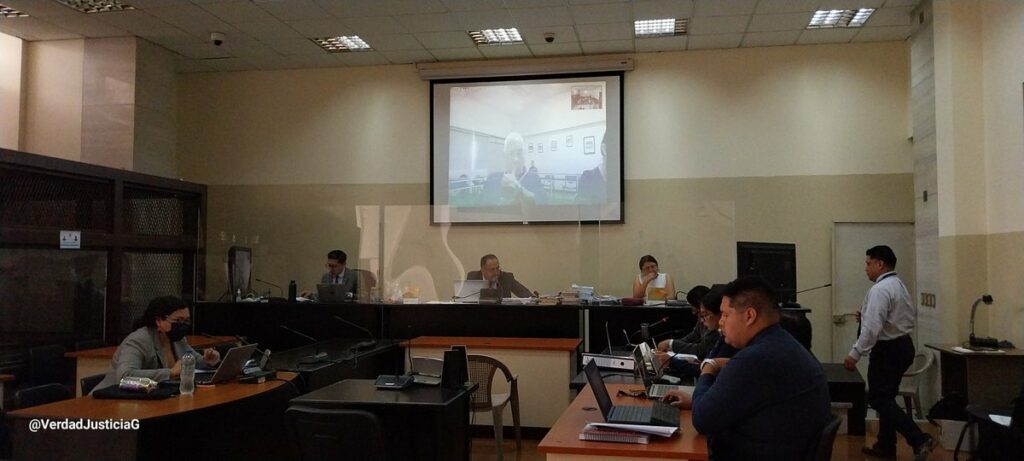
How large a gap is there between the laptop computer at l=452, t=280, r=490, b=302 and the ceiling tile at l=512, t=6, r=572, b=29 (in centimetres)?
269

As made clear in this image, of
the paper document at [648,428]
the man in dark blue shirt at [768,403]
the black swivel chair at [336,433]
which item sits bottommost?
the black swivel chair at [336,433]

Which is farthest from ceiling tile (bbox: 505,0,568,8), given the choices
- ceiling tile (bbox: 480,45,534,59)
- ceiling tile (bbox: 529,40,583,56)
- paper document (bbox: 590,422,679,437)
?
paper document (bbox: 590,422,679,437)

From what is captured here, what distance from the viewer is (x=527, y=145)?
28.5ft

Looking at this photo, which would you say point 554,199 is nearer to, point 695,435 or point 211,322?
point 211,322

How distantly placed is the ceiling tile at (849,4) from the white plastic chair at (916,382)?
3.28 meters

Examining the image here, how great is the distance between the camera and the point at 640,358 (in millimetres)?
4078

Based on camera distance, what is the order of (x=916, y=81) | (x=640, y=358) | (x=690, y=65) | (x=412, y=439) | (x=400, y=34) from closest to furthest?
1. (x=412, y=439)
2. (x=640, y=358)
3. (x=916, y=81)
4. (x=400, y=34)
5. (x=690, y=65)

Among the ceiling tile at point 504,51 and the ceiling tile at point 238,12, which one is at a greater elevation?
the ceiling tile at point 238,12

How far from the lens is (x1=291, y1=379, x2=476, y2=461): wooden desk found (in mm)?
3576

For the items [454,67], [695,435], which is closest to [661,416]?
[695,435]

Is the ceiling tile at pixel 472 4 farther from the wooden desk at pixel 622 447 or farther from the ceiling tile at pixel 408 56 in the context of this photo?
the wooden desk at pixel 622 447

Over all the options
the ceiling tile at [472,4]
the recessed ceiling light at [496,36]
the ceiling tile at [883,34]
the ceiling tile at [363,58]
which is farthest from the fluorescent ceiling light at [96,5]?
the ceiling tile at [883,34]

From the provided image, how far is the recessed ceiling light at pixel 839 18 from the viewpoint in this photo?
23.5 ft

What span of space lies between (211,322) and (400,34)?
11.8 ft
